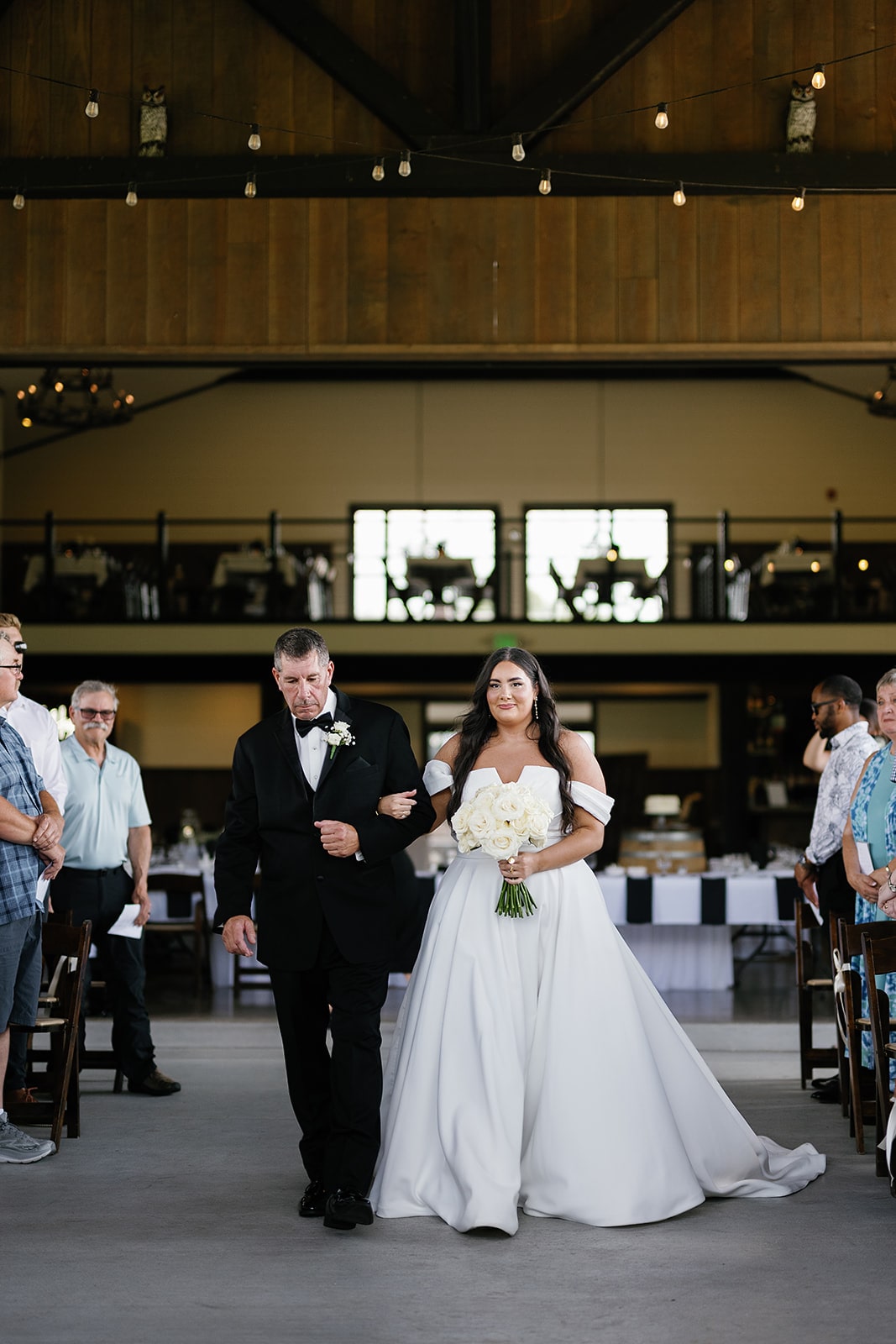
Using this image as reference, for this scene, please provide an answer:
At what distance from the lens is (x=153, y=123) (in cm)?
870

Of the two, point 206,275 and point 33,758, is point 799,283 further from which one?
point 33,758

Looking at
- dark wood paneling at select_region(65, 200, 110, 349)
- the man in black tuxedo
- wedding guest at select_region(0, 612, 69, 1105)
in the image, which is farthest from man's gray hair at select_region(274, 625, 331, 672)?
dark wood paneling at select_region(65, 200, 110, 349)

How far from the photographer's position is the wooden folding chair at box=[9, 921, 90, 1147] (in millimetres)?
5293

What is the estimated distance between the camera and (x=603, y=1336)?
3338mm

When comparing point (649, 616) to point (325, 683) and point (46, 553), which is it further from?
point (325, 683)

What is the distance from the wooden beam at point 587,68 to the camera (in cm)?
857


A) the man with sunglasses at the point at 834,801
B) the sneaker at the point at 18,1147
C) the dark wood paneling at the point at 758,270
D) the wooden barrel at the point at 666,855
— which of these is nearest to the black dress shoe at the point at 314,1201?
the sneaker at the point at 18,1147

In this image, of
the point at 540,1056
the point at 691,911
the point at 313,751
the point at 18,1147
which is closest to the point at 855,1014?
the point at 540,1056

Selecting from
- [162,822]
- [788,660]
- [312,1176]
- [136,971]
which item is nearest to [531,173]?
[136,971]

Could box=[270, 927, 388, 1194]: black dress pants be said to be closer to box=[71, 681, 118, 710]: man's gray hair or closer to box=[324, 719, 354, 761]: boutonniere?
box=[324, 719, 354, 761]: boutonniere

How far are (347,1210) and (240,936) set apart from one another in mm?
834

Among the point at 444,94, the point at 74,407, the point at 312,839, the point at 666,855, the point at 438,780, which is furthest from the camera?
the point at 74,407

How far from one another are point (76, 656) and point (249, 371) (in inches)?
192

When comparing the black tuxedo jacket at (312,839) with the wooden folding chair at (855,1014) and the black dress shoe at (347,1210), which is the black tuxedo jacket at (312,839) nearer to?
the black dress shoe at (347,1210)
